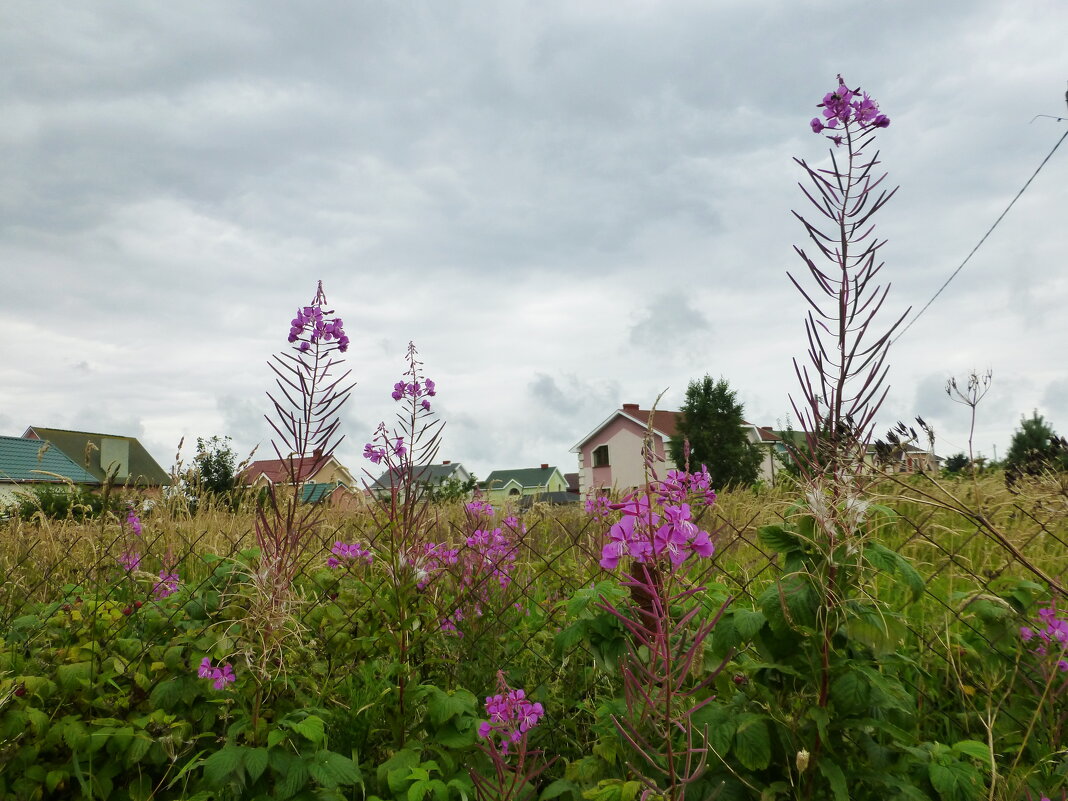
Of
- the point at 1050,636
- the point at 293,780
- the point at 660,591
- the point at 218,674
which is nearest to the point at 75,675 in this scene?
the point at 218,674

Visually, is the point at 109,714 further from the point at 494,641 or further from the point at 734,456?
the point at 734,456

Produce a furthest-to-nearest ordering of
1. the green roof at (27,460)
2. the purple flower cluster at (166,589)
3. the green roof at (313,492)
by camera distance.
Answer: the green roof at (27,460) < the purple flower cluster at (166,589) < the green roof at (313,492)

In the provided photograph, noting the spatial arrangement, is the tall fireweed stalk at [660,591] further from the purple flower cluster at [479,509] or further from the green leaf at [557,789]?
the purple flower cluster at [479,509]

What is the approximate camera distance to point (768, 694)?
1880 millimetres

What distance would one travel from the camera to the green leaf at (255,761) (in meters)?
2.01

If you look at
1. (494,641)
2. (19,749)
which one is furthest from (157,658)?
(494,641)

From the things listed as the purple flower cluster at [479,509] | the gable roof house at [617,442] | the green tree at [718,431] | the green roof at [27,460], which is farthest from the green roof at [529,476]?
the purple flower cluster at [479,509]

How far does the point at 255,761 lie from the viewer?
2033 millimetres

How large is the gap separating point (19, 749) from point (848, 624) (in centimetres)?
285

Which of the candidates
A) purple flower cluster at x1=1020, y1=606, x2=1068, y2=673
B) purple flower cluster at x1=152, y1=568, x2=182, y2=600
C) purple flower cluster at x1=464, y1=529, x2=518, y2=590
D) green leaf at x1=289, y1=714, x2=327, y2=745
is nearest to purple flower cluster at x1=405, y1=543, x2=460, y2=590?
purple flower cluster at x1=464, y1=529, x2=518, y2=590

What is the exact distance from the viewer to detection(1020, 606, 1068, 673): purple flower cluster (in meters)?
2.28

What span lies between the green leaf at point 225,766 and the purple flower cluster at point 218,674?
10.2 inches

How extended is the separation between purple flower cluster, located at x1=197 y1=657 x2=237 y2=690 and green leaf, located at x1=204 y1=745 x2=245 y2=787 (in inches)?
10.2

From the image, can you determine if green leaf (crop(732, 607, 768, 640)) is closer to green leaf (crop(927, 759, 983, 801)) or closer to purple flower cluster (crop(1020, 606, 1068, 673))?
green leaf (crop(927, 759, 983, 801))
